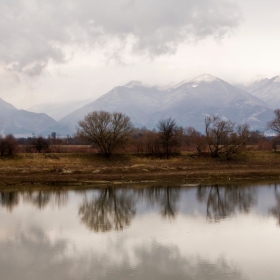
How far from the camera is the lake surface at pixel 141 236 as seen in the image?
56.6ft

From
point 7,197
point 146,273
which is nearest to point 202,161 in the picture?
point 7,197

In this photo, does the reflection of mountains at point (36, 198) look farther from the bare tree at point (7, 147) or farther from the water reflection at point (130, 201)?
the bare tree at point (7, 147)

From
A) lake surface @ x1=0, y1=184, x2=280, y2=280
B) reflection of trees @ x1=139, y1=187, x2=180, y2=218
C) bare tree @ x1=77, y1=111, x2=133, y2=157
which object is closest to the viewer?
lake surface @ x1=0, y1=184, x2=280, y2=280

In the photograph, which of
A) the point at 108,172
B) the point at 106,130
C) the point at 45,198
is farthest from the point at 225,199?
the point at 106,130

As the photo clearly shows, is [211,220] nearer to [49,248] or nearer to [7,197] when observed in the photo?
[49,248]

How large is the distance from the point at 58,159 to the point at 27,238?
4640 cm

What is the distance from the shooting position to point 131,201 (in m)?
36.1

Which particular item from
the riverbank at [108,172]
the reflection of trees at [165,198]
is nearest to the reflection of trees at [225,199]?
the reflection of trees at [165,198]

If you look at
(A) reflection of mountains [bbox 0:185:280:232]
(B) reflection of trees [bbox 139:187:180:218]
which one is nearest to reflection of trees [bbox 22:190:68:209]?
(A) reflection of mountains [bbox 0:185:280:232]

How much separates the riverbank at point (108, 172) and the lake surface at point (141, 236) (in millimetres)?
11880

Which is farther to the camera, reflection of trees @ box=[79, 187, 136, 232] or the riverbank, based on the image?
the riverbank

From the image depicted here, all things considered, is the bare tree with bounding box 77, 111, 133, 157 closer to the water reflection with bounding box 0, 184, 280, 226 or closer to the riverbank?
the riverbank

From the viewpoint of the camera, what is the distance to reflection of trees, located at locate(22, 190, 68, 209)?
35.4 metres

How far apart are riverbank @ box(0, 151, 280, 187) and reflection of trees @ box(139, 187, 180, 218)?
7.15 meters
